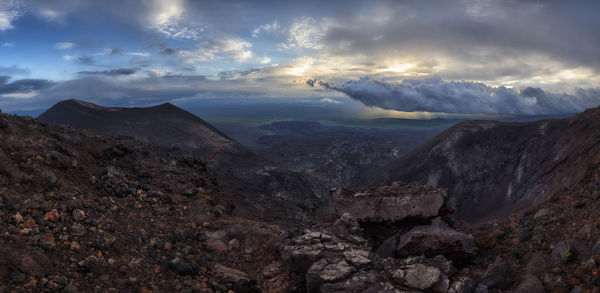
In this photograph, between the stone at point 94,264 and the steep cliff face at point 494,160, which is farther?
the steep cliff face at point 494,160

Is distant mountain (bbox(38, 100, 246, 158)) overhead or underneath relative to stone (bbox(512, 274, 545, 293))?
overhead

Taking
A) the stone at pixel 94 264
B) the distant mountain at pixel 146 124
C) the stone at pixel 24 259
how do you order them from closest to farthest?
the stone at pixel 24 259 < the stone at pixel 94 264 < the distant mountain at pixel 146 124

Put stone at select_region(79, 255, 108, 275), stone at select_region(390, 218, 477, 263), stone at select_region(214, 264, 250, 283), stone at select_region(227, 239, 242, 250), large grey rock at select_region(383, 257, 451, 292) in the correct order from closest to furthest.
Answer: large grey rock at select_region(383, 257, 451, 292) → stone at select_region(79, 255, 108, 275) → stone at select_region(214, 264, 250, 283) → stone at select_region(390, 218, 477, 263) → stone at select_region(227, 239, 242, 250)

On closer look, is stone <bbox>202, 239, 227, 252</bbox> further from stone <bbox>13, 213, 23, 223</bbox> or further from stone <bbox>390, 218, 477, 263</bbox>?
stone <bbox>390, 218, 477, 263</bbox>

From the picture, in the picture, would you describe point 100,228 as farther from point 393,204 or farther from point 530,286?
point 530,286

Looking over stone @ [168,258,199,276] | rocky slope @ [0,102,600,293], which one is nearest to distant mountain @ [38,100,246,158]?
rocky slope @ [0,102,600,293]

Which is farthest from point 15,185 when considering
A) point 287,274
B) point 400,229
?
point 400,229

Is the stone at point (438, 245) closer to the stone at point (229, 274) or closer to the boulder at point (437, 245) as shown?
the boulder at point (437, 245)

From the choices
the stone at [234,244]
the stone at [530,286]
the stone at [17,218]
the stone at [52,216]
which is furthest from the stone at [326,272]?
the stone at [17,218]
